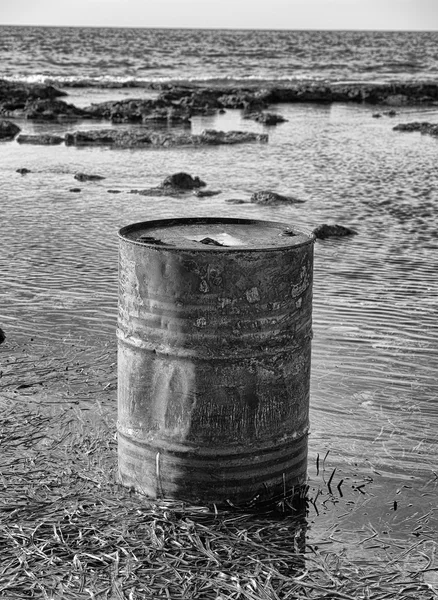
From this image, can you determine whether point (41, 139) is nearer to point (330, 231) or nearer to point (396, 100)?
point (330, 231)

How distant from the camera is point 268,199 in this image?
12797mm

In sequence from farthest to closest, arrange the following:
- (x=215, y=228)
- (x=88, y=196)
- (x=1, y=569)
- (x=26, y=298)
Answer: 1. (x=88, y=196)
2. (x=26, y=298)
3. (x=215, y=228)
4. (x=1, y=569)

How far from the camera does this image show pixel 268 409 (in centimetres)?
417

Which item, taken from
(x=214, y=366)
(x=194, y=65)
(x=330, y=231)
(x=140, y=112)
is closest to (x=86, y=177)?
(x=330, y=231)

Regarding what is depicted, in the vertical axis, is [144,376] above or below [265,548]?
above

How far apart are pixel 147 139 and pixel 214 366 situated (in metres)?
15.5

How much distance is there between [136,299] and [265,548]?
1.17 m

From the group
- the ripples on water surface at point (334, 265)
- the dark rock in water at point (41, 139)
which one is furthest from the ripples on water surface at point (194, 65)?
the ripples on water surface at point (334, 265)

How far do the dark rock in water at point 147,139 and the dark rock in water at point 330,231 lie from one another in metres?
8.61

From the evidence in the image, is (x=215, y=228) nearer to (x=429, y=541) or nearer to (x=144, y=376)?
(x=144, y=376)

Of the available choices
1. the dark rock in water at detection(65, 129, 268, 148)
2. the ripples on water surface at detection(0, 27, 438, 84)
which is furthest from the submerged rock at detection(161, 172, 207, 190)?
the ripples on water surface at detection(0, 27, 438, 84)

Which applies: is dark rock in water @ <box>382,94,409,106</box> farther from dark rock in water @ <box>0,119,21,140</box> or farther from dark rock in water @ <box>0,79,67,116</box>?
dark rock in water @ <box>0,119,21,140</box>

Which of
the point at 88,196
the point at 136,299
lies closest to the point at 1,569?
the point at 136,299

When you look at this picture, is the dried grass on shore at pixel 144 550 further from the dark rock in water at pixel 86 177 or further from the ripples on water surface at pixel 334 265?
the dark rock in water at pixel 86 177
